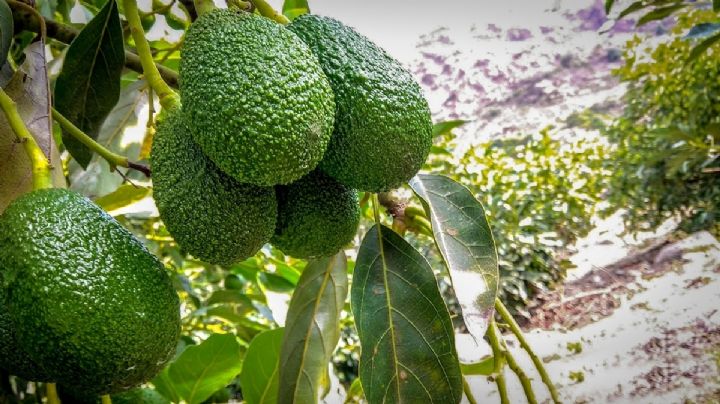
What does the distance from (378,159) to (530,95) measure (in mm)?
5432

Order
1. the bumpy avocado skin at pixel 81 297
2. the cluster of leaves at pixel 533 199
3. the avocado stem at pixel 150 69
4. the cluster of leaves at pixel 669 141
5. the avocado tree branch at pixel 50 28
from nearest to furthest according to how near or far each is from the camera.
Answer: the bumpy avocado skin at pixel 81 297 → the avocado stem at pixel 150 69 → the avocado tree branch at pixel 50 28 → the cluster of leaves at pixel 669 141 → the cluster of leaves at pixel 533 199

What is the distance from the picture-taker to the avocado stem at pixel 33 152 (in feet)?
1.77

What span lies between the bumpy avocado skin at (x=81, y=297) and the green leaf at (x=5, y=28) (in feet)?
0.67

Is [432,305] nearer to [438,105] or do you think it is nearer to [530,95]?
[438,105]

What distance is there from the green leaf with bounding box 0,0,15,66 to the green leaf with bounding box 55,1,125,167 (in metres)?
0.08

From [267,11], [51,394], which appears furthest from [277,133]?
[51,394]

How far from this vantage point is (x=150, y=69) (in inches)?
23.3

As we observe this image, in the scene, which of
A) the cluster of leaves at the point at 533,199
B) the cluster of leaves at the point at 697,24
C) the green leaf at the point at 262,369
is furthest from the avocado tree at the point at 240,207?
the cluster of leaves at the point at 533,199

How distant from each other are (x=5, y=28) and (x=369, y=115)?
0.38 metres

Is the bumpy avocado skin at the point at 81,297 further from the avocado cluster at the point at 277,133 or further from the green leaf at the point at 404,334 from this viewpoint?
the green leaf at the point at 404,334

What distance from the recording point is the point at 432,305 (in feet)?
2.11

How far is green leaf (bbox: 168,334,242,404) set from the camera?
885 millimetres

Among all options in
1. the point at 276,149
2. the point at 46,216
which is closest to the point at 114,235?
the point at 46,216

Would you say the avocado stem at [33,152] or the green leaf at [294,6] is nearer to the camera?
the avocado stem at [33,152]
